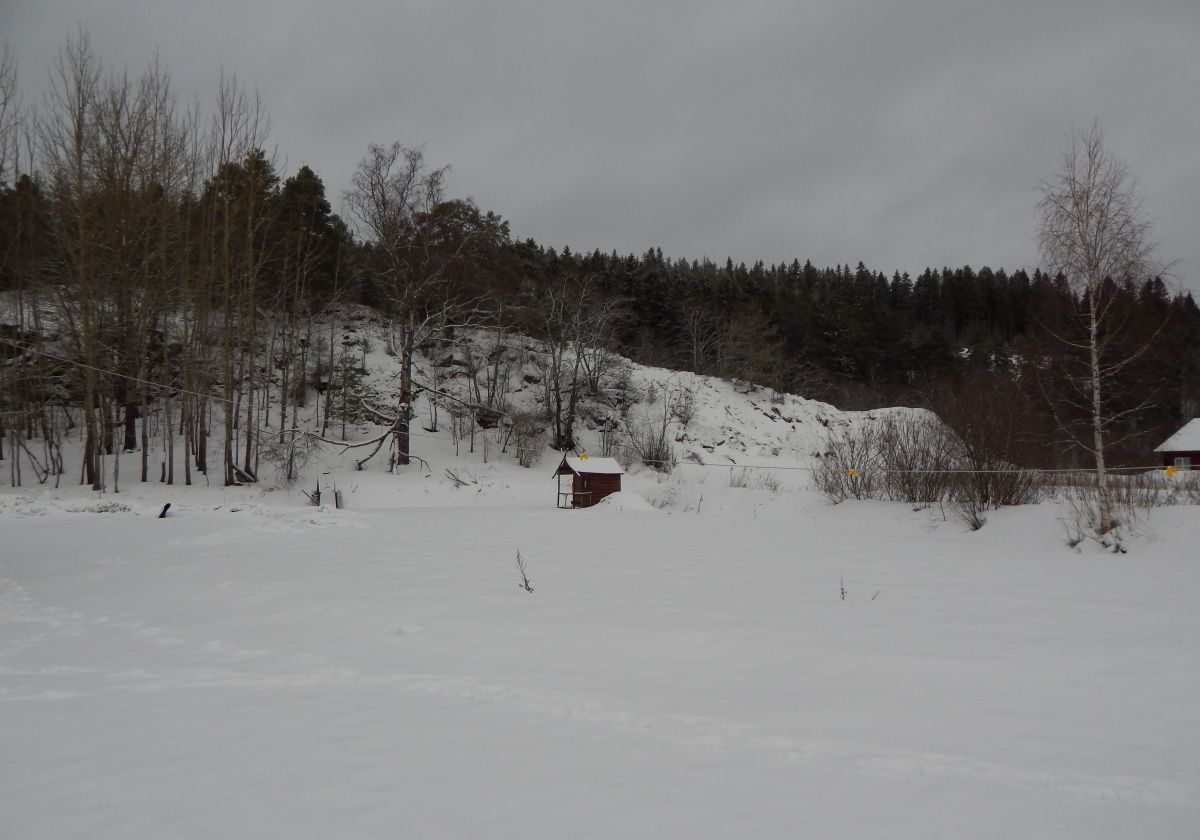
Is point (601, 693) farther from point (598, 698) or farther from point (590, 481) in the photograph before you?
point (590, 481)

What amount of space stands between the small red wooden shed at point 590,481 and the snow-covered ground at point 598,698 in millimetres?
10619

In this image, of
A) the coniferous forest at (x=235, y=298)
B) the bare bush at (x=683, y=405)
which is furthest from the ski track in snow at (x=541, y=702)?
the bare bush at (x=683, y=405)

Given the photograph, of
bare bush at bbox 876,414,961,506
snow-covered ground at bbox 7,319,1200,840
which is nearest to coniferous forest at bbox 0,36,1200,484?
bare bush at bbox 876,414,961,506

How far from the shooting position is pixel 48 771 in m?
3.45

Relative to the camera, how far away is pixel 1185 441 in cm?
3089

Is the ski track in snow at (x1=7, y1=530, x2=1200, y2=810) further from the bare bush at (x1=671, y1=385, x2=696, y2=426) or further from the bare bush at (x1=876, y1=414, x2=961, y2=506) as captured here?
the bare bush at (x1=671, y1=385, x2=696, y2=426)

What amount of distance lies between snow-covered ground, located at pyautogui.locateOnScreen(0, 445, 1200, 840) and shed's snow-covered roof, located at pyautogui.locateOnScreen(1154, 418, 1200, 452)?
2844cm

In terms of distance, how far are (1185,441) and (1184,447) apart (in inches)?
23.6

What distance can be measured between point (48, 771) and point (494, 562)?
21.6 feet

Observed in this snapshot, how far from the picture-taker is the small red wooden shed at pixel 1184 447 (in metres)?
30.4

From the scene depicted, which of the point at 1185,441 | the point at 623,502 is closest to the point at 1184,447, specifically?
the point at 1185,441

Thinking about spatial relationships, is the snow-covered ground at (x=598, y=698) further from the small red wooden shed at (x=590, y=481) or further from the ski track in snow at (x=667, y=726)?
the small red wooden shed at (x=590, y=481)

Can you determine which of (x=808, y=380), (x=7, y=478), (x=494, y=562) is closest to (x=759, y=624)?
(x=494, y=562)

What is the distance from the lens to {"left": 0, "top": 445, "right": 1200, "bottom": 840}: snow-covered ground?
3.02 meters
